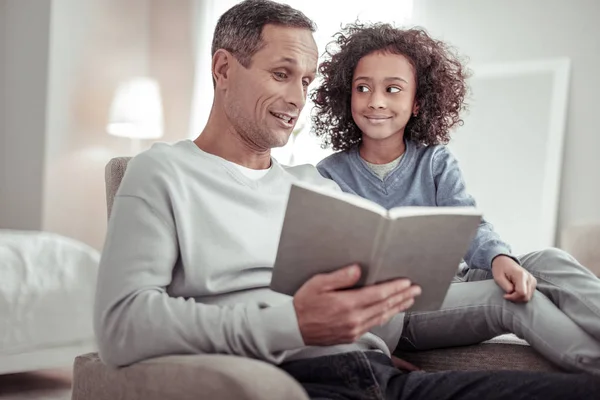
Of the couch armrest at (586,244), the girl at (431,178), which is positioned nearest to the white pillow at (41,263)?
the girl at (431,178)

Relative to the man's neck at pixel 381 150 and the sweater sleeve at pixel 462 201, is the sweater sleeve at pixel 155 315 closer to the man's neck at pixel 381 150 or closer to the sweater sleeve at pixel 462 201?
the sweater sleeve at pixel 462 201

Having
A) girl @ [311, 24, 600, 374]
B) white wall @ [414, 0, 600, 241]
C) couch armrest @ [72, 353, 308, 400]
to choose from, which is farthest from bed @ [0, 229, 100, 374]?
white wall @ [414, 0, 600, 241]

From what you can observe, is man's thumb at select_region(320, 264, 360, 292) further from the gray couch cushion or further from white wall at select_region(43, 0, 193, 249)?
white wall at select_region(43, 0, 193, 249)

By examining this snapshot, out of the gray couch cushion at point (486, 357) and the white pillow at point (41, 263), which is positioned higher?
the gray couch cushion at point (486, 357)

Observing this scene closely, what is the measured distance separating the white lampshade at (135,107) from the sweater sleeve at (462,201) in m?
3.35

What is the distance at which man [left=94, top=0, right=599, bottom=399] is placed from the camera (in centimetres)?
112

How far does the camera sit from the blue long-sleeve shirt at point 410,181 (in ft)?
5.85

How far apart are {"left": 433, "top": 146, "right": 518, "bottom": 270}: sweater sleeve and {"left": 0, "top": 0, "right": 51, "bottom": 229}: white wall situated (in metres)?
3.66

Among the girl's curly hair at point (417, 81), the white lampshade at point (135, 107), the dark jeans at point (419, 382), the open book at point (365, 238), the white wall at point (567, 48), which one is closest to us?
the open book at point (365, 238)

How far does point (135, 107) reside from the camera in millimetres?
4910

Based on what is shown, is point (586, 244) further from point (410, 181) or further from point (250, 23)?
point (250, 23)

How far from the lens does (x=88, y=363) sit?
1225mm

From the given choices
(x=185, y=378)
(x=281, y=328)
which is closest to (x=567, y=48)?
(x=281, y=328)

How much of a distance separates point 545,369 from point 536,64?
10.1 ft
